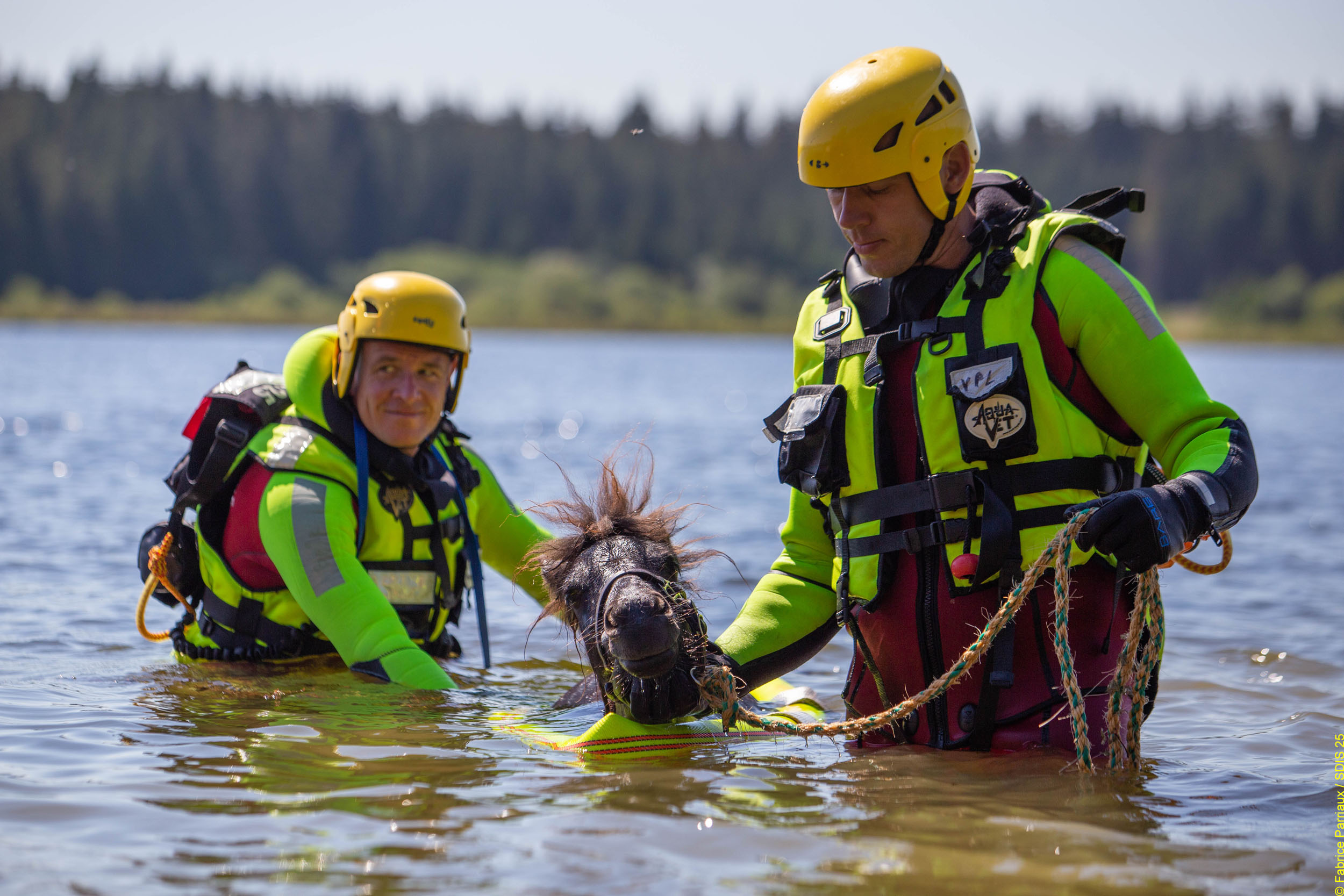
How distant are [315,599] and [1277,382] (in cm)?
5769

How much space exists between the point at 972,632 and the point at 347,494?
10.5 ft

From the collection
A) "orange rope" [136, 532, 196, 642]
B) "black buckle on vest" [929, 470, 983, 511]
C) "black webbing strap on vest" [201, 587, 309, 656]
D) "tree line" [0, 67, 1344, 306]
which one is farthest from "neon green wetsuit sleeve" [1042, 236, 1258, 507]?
"tree line" [0, 67, 1344, 306]

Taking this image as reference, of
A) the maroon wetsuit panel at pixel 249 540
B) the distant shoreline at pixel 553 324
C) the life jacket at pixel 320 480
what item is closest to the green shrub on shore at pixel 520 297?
the distant shoreline at pixel 553 324

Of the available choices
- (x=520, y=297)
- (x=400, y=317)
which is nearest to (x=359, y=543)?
(x=400, y=317)

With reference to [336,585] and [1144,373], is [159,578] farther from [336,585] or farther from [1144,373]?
[1144,373]

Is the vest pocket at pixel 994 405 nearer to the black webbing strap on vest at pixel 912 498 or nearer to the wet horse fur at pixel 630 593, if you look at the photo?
the black webbing strap on vest at pixel 912 498

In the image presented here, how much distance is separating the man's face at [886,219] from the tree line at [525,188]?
400ft

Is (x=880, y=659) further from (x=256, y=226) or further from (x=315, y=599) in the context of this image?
(x=256, y=226)

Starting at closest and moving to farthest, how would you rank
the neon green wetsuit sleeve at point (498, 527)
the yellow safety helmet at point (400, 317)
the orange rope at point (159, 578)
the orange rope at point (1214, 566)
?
1. the orange rope at point (1214, 566)
2. the yellow safety helmet at point (400, 317)
3. the orange rope at point (159, 578)
4. the neon green wetsuit sleeve at point (498, 527)

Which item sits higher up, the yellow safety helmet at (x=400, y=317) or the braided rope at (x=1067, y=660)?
the yellow safety helmet at (x=400, y=317)

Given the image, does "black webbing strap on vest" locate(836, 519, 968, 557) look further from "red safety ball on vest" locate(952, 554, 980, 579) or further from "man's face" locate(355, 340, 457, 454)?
"man's face" locate(355, 340, 457, 454)

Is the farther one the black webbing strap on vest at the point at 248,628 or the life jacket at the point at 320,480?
the black webbing strap on vest at the point at 248,628

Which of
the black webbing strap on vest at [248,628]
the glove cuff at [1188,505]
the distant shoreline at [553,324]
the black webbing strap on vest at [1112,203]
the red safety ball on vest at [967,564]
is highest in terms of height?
the distant shoreline at [553,324]

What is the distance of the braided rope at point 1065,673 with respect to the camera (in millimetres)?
3859
